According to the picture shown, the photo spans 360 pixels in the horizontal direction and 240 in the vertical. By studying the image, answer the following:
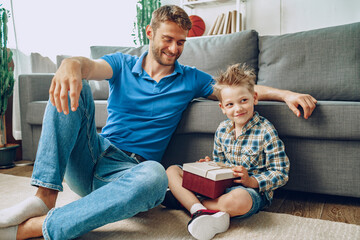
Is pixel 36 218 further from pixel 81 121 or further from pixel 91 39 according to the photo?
pixel 91 39

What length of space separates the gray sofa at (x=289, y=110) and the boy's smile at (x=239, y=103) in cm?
18

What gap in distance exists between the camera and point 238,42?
6.25 ft

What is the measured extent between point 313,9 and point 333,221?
2754mm

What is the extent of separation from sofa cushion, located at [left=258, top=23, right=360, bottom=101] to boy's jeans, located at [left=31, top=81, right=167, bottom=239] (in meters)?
1.09

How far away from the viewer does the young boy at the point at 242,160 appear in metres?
1.02

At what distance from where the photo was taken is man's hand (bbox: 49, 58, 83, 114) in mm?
829

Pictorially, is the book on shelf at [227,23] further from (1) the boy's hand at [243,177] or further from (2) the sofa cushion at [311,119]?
(1) the boy's hand at [243,177]

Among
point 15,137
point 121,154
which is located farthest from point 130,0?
point 121,154

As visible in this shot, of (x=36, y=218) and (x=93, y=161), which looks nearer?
(x=36, y=218)

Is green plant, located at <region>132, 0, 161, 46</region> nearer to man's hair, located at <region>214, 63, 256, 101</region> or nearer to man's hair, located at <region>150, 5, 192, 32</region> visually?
man's hair, located at <region>150, 5, 192, 32</region>

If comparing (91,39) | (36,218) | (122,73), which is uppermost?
(91,39)

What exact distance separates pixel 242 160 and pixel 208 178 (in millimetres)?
195

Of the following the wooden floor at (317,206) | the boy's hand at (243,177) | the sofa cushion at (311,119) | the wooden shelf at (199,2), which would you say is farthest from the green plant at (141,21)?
the boy's hand at (243,177)

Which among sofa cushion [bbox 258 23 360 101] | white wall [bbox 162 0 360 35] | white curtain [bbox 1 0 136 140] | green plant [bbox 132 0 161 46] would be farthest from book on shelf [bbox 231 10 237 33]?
sofa cushion [bbox 258 23 360 101]
